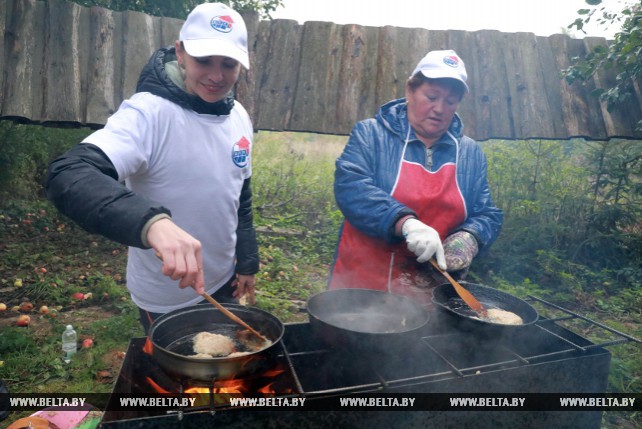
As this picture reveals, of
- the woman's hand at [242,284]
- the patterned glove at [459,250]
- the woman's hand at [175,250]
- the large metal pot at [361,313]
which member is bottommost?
the woman's hand at [242,284]

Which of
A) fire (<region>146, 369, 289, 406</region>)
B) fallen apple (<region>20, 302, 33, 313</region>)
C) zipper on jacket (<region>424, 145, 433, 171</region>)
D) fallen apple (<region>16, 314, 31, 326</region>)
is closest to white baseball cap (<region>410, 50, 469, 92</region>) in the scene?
zipper on jacket (<region>424, 145, 433, 171</region>)

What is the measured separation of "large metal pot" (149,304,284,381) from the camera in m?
1.74

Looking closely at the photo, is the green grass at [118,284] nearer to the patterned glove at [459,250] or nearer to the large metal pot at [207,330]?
the patterned glove at [459,250]

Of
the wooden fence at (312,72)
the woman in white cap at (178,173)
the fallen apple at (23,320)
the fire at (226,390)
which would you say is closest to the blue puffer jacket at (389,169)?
the woman in white cap at (178,173)

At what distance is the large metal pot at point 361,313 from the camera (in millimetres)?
2207

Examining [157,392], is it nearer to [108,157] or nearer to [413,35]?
[108,157]

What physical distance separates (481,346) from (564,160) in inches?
280

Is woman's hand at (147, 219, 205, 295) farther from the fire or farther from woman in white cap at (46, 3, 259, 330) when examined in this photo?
the fire

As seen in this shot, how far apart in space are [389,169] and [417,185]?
252 mm

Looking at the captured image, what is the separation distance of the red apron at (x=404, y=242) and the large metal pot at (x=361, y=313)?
0.67 m

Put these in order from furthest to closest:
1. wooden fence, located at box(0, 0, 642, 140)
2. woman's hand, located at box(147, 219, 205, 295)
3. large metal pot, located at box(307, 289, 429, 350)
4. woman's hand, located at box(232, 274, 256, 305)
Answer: wooden fence, located at box(0, 0, 642, 140) < woman's hand, located at box(232, 274, 256, 305) < large metal pot, located at box(307, 289, 429, 350) < woman's hand, located at box(147, 219, 205, 295)

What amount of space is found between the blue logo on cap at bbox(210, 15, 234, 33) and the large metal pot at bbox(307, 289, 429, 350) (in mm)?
1638

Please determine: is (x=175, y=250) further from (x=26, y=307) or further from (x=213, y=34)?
(x=26, y=307)

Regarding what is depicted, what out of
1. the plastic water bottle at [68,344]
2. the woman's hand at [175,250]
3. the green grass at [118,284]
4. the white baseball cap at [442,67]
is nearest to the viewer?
the woman's hand at [175,250]
